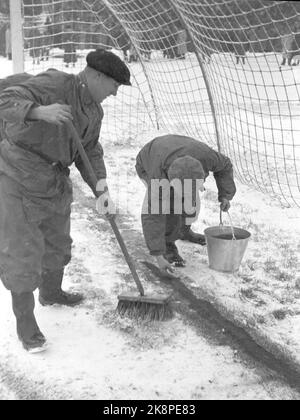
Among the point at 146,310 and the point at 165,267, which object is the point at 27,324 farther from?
the point at 165,267

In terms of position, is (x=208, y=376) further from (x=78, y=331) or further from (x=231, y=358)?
(x=78, y=331)

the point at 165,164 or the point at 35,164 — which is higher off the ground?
the point at 35,164

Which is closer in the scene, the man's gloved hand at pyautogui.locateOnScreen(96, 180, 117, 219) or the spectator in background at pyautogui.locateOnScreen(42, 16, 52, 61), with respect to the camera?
the man's gloved hand at pyautogui.locateOnScreen(96, 180, 117, 219)

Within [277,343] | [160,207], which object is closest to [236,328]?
[277,343]

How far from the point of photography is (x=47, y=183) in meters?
2.98

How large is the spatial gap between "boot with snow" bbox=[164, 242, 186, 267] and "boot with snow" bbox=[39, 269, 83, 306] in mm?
1017

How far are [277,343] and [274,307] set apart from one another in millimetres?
500

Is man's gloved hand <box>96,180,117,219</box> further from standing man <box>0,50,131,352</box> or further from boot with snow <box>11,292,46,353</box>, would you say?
boot with snow <box>11,292,46,353</box>

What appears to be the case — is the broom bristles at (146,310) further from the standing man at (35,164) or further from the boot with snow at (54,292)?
the standing man at (35,164)

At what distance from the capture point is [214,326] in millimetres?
3455

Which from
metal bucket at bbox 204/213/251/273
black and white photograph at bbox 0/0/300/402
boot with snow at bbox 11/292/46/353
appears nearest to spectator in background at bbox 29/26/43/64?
black and white photograph at bbox 0/0/300/402

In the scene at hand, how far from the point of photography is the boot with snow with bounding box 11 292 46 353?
3.04m

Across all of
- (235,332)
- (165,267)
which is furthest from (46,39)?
(235,332)

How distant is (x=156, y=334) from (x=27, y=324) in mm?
791
